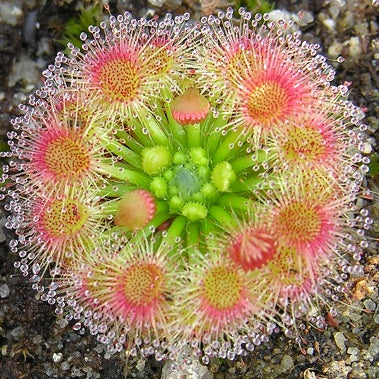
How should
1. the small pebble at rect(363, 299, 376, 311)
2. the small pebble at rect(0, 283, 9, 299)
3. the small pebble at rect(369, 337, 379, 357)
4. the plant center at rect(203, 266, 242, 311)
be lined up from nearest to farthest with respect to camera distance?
1. the plant center at rect(203, 266, 242, 311)
2. the small pebble at rect(369, 337, 379, 357)
3. the small pebble at rect(363, 299, 376, 311)
4. the small pebble at rect(0, 283, 9, 299)

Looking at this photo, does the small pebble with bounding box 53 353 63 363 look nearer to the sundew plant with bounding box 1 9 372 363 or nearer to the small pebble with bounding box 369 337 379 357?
the sundew plant with bounding box 1 9 372 363

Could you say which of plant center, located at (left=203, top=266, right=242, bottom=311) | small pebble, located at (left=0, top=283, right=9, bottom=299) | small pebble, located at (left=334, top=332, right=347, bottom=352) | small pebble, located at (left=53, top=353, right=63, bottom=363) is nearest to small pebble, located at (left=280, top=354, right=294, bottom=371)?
small pebble, located at (left=334, top=332, right=347, bottom=352)

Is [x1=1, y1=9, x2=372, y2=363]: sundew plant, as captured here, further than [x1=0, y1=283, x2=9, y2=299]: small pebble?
No

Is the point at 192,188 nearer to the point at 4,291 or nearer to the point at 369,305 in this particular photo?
the point at 369,305

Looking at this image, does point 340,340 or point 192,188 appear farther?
point 340,340

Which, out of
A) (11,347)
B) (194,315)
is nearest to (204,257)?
(194,315)

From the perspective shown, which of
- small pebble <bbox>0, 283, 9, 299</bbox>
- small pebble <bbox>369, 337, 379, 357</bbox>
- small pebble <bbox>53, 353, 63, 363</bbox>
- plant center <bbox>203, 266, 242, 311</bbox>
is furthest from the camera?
small pebble <bbox>0, 283, 9, 299</bbox>

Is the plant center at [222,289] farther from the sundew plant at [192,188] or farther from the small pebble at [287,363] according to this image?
the small pebble at [287,363]

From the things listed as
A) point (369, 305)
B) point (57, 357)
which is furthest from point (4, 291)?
point (369, 305)
